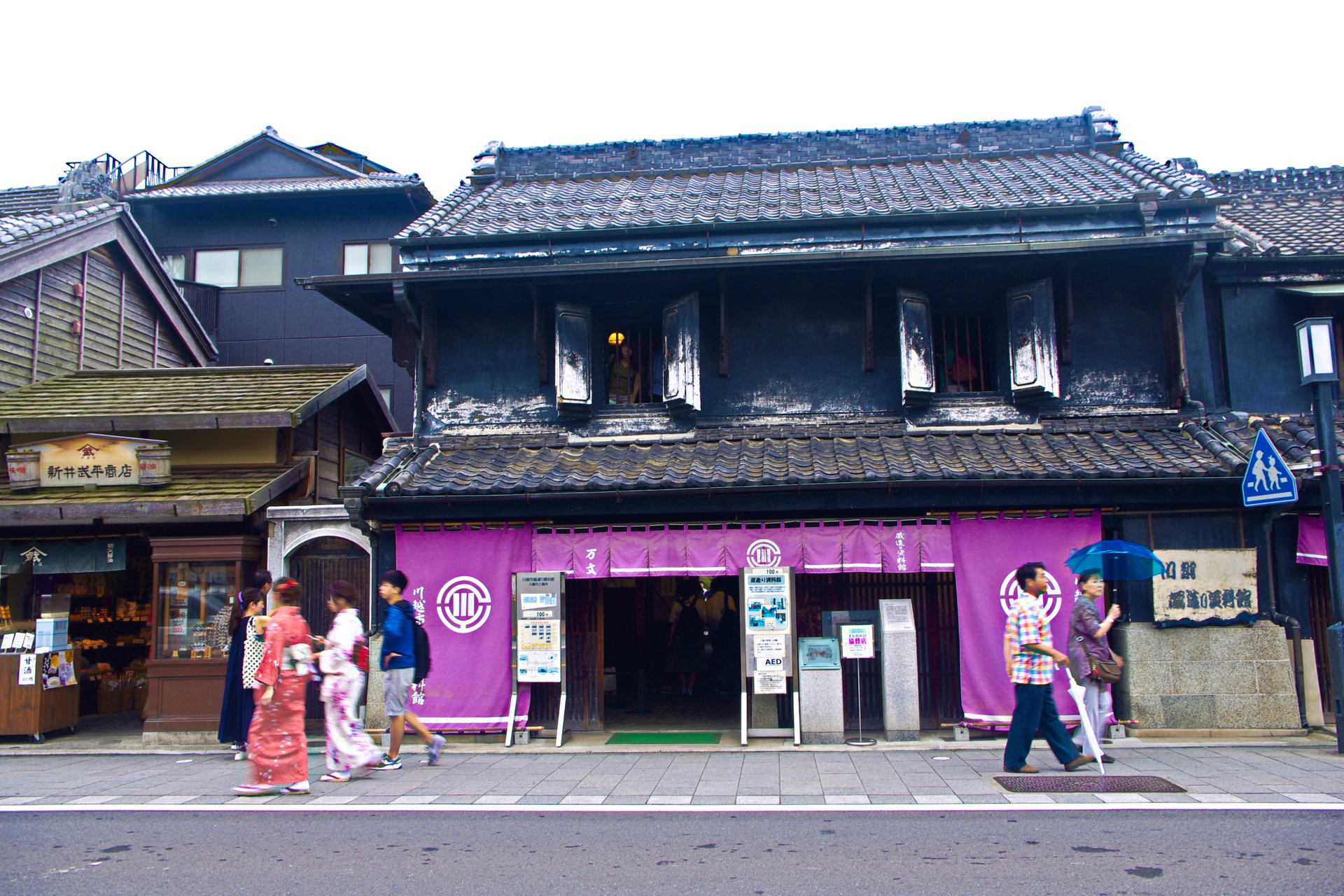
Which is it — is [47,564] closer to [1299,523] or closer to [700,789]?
[700,789]

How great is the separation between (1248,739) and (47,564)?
615 inches

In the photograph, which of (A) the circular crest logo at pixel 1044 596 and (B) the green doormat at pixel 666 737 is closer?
(A) the circular crest logo at pixel 1044 596

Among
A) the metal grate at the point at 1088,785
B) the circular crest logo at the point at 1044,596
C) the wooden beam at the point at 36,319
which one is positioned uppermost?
the wooden beam at the point at 36,319

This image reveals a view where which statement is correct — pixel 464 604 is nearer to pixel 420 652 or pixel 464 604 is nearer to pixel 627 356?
pixel 420 652

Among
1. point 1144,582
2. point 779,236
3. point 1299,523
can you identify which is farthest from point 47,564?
point 1299,523

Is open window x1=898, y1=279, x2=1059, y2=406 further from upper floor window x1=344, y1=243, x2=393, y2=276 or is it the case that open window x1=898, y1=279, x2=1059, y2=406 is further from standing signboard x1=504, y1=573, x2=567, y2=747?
upper floor window x1=344, y1=243, x2=393, y2=276

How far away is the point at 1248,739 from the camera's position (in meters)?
10.1

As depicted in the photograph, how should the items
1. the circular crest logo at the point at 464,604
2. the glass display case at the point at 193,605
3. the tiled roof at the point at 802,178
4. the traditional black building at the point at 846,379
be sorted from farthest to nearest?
the tiled roof at the point at 802,178, the glass display case at the point at 193,605, the circular crest logo at the point at 464,604, the traditional black building at the point at 846,379

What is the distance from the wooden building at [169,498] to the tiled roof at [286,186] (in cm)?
941

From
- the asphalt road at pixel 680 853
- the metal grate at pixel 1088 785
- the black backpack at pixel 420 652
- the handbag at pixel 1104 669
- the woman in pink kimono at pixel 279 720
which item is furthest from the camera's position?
the black backpack at pixel 420 652

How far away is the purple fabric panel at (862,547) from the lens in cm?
1084

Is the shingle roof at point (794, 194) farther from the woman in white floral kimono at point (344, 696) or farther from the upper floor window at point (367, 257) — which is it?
the upper floor window at point (367, 257)

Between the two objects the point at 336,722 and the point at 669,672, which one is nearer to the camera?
the point at 336,722

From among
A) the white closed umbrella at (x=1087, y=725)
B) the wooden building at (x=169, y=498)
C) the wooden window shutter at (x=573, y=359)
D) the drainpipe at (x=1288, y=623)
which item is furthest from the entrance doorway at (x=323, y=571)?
the drainpipe at (x=1288, y=623)
